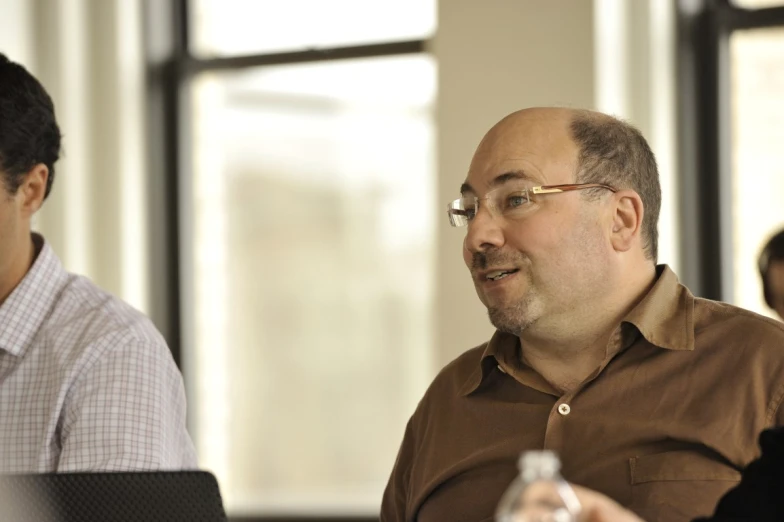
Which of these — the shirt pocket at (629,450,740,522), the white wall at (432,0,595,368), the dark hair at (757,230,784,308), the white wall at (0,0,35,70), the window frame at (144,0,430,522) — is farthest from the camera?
the window frame at (144,0,430,522)

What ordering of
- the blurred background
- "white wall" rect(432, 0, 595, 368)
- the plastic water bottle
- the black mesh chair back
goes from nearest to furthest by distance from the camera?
the plastic water bottle < the black mesh chair back < "white wall" rect(432, 0, 595, 368) < the blurred background

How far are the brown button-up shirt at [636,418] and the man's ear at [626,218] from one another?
0.29ft

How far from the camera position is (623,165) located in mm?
1970

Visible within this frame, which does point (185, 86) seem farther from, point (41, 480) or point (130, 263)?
point (41, 480)

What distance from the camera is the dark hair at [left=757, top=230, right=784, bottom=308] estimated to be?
255 cm

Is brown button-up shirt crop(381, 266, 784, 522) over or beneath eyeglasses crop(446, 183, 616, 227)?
beneath

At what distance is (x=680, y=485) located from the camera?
5.51 ft

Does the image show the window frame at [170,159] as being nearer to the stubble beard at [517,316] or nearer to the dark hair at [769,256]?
the dark hair at [769,256]

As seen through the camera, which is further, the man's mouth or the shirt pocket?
the man's mouth

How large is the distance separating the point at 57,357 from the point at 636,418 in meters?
1.01

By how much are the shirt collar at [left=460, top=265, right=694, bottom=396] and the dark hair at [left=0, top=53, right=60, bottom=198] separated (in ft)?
3.09

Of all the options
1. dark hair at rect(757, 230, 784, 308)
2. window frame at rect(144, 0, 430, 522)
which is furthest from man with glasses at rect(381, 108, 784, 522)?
window frame at rect(144, 0, 430, 522)

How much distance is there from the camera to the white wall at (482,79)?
3.14 m

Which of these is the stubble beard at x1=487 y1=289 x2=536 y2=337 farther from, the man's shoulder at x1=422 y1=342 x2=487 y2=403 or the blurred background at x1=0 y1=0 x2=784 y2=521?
the blurred background at x1=0 y1=0 x2=784 y2=521
